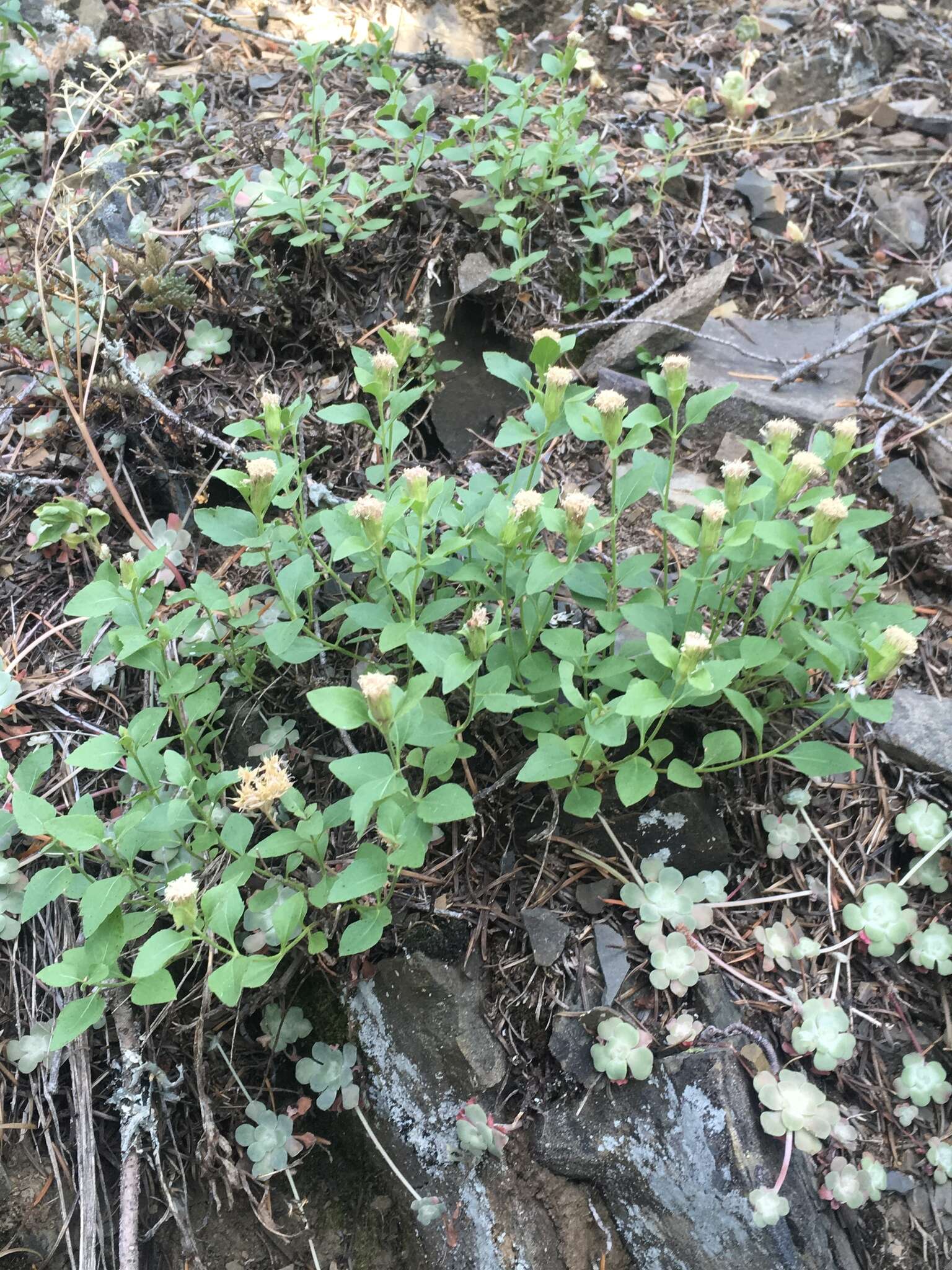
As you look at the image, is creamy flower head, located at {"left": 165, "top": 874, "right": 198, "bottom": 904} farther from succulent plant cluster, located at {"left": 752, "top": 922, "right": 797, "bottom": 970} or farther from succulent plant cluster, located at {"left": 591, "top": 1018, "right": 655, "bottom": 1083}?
succulent plant cluster, located at {"left": 752, "top": 922, "right": 797, "bottom": 970}

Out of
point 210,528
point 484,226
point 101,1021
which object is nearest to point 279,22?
point 484,226

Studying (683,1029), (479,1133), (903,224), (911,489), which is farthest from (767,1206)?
(903,224)

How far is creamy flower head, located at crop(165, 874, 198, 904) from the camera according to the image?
151cm

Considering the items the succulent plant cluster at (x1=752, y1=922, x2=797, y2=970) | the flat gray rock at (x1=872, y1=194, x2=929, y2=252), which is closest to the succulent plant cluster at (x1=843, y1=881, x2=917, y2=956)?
the succulent plant cluster at (x1=752, y1=922, x2=797, y2=970)

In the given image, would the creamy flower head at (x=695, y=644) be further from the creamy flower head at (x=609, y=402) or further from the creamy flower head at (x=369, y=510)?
the creamy flower head at (x=369, y=510)

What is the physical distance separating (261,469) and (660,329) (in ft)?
5.62

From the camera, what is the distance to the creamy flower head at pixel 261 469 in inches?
68.6

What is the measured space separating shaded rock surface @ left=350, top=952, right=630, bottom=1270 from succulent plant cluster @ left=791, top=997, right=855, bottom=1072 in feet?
1.80

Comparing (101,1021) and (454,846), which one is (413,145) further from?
(101,1021)

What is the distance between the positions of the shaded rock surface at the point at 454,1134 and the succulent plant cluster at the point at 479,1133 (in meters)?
0.03

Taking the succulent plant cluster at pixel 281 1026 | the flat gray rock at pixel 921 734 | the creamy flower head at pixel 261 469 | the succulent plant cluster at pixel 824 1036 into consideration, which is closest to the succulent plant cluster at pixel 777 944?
the succulent plant cluster at pixel 824 1036

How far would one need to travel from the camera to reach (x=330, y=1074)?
1.88m

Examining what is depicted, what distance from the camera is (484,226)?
278cm

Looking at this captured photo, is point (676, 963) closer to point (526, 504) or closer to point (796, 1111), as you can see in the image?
point (796, 1111)
